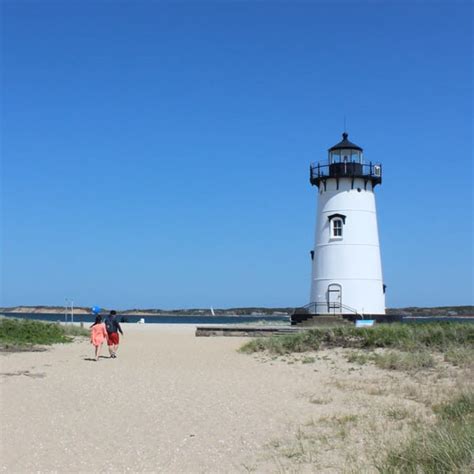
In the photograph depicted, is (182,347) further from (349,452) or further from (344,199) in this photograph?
(349,452)

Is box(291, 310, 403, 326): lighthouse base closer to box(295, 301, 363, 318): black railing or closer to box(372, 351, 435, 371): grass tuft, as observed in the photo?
box(295, 301, 363, 318): black railing

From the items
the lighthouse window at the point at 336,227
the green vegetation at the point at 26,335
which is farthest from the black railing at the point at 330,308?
the green vegetation at the point at 26,335

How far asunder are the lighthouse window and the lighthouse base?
4.32 m

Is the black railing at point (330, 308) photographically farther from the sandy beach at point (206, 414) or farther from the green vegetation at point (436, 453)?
the green vegetation at point (436, 453)

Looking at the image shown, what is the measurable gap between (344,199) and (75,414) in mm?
26049

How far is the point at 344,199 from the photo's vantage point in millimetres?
35000

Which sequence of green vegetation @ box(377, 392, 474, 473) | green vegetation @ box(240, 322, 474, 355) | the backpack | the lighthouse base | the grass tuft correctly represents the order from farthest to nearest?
the lighthouse base
the backpack
green vegetation @ box(240, 322, 474, 355)
the grass tuft
green vegetation @ box(377, 392, 474, 473)

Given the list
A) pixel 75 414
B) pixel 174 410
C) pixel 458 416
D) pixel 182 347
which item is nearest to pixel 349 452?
pixel 458 416

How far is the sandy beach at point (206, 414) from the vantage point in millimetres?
8211

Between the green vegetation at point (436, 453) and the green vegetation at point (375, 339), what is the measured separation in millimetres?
11079

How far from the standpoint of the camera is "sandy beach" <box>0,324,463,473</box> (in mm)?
8211

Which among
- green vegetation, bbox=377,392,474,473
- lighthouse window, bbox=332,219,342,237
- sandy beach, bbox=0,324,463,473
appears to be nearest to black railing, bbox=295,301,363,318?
lighthouse window, bbox=332,219,342,237

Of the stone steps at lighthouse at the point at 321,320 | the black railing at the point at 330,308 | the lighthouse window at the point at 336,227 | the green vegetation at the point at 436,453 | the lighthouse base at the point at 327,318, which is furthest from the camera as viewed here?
the lighthouse window at the point at 336,227

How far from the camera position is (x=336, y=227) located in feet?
114
